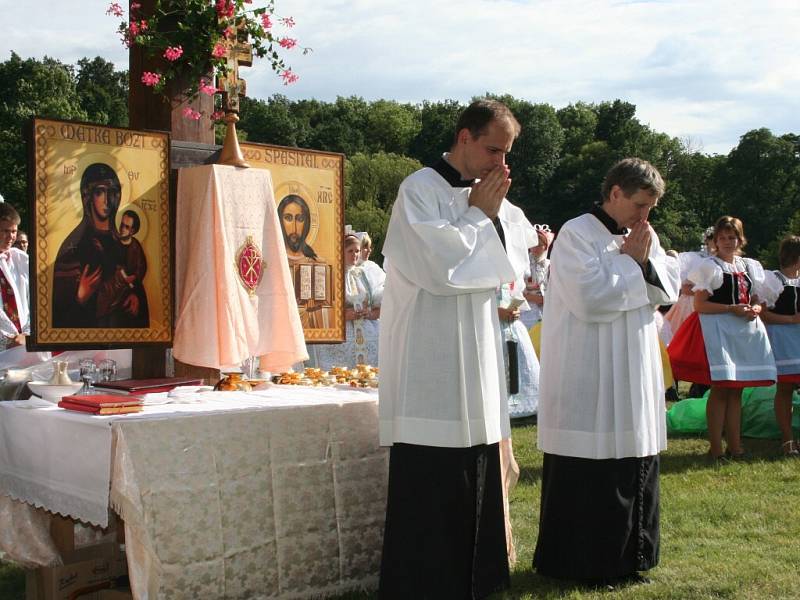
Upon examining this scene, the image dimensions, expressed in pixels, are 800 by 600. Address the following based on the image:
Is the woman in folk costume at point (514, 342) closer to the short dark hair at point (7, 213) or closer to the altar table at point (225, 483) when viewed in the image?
the altar table at point (225, 483)

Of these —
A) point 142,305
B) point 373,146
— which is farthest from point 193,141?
point 373,146

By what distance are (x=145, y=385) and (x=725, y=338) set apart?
5.63 m

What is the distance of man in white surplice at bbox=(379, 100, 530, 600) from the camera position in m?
4.14

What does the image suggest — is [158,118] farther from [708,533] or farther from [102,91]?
[102,91]

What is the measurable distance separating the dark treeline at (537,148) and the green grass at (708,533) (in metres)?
28.4

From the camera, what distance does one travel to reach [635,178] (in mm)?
5023

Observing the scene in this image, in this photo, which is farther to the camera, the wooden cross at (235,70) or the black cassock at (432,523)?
the wooden cross at (235,70)

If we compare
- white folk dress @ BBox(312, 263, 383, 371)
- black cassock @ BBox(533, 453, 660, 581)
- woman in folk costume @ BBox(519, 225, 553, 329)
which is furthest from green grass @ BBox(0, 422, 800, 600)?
woman in folk costume @ BBox(519, 225, 553, 329)

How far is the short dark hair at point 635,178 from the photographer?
5.01 m

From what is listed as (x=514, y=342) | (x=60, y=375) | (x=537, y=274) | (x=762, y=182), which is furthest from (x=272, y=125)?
(x=60, y=375)

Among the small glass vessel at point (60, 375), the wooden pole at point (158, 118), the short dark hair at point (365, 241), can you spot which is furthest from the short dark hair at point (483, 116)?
the short dark hair at point (365, 241)

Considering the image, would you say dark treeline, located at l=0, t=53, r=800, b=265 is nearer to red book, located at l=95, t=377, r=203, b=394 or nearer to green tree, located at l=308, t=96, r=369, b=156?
green tree, located at l=308, t=96, r=369, b=156

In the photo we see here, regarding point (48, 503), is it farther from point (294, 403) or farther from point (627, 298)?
point (627, 298)

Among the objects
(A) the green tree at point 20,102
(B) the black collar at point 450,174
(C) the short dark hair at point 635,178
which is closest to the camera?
(B) the black collar at point 450,174
